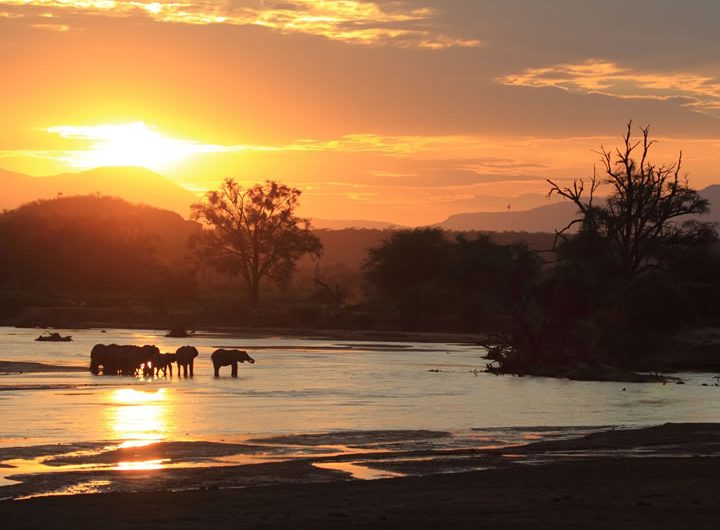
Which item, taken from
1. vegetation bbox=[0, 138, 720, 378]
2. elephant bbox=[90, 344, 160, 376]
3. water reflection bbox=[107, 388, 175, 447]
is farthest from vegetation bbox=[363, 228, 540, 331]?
water reflection bbox=[107, 388, 175, 447]

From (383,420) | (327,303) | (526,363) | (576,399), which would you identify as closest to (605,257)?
(526,363)

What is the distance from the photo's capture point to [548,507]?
16.1m

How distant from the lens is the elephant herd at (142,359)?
160 feet

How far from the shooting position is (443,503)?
53.5 feet

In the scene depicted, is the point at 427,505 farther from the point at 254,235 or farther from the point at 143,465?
the point at 254,235

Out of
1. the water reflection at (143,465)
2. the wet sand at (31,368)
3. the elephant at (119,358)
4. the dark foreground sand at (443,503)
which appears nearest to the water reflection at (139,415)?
the water reflection at (143,465)

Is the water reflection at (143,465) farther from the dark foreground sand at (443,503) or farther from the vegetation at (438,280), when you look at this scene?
the vegetation at (438,280)

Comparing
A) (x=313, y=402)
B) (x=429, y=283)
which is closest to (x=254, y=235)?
(x=429, y=283)

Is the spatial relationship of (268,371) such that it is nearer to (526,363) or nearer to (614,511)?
(526,363)

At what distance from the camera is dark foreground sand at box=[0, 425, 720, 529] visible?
583 inches

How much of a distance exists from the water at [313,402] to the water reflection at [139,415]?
0.09ft

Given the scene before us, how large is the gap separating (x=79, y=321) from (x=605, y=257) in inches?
2294

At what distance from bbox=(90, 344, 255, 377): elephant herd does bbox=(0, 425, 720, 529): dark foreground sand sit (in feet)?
96.4

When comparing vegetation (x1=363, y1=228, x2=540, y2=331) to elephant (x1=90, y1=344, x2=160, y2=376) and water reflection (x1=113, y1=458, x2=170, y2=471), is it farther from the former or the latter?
water reflection (x1=113, y1=458, x2=170, y2=471)
